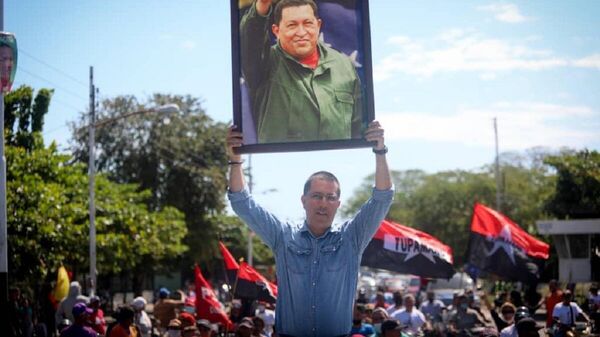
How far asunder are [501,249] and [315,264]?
15.4 metres

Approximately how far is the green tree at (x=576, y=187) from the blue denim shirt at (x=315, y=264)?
148 feet

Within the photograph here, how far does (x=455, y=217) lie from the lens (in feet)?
226

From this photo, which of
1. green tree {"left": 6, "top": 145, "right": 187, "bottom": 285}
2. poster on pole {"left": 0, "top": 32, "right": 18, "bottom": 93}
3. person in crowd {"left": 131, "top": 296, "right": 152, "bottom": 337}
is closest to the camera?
poster on pole {"left": 0, "top": 32, "right": 18, "bottom": 93}

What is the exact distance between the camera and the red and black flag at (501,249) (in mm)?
Result: 18906

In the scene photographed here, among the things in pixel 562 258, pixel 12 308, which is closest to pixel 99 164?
pixel 562 258

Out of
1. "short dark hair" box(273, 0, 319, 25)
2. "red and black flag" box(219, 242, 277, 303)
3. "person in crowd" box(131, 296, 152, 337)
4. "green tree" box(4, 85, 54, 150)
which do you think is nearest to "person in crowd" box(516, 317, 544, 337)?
"short dark hair" box(273, 0, 319, 25)

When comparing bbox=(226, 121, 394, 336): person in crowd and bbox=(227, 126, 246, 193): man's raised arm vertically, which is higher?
bbox=(227, 126, 246, 193): man's raised arm

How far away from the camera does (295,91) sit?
4824mm

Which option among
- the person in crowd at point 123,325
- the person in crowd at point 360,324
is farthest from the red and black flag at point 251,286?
the person in crowd at point 123,325

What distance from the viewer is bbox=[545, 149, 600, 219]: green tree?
4772cm

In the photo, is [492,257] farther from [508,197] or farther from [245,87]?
[508,197]

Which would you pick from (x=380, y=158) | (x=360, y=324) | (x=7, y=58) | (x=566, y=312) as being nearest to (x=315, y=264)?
(x=380, y=158)

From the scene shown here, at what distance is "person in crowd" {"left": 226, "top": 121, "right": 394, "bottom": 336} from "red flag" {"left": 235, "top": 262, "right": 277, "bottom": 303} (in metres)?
11.5

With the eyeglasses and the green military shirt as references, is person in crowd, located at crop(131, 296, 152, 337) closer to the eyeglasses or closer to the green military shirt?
the green military shirt
